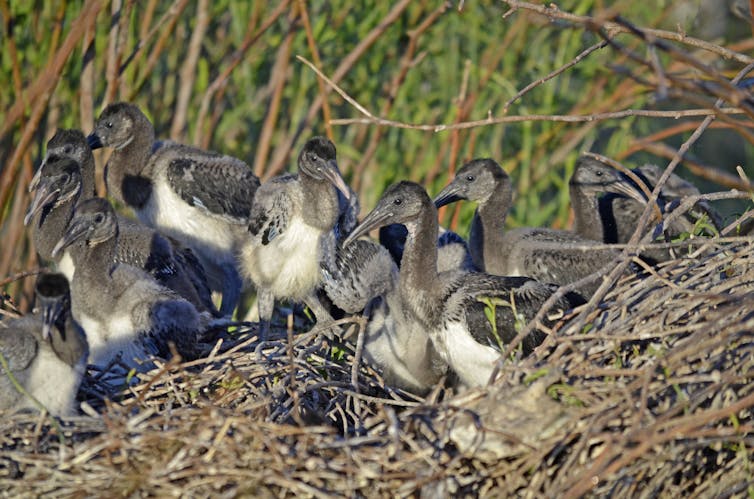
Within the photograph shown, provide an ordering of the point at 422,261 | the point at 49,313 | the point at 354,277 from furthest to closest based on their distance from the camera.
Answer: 1. the point at 354,277
2. the point at 422,261
3. the point at 49,313

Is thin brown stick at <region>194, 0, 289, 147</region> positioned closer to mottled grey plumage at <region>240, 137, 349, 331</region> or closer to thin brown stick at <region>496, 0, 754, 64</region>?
mottled grey plumage at <region>240, 137, 349, 331</region>

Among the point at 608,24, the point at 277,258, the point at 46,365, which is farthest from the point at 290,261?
the point at 608,24

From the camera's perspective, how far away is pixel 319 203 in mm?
5762

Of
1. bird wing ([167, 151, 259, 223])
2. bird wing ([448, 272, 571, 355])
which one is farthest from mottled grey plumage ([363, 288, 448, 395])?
A: bird wing ([167, 151, 259, 223])

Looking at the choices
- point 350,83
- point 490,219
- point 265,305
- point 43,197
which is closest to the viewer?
point 43,197

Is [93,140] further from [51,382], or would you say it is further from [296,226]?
[51,382]

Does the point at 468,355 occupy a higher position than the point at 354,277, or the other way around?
the point at 468,355

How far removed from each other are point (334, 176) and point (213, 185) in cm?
108

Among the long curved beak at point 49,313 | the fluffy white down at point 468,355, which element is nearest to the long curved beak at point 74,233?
the long curved beak at point 49,313

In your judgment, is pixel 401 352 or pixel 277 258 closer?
pixel 401 352

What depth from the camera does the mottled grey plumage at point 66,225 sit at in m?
5.65

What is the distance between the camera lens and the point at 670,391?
12.6ft

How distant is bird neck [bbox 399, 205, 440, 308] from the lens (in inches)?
201

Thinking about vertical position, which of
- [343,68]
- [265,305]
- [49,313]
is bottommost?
[265,305]
